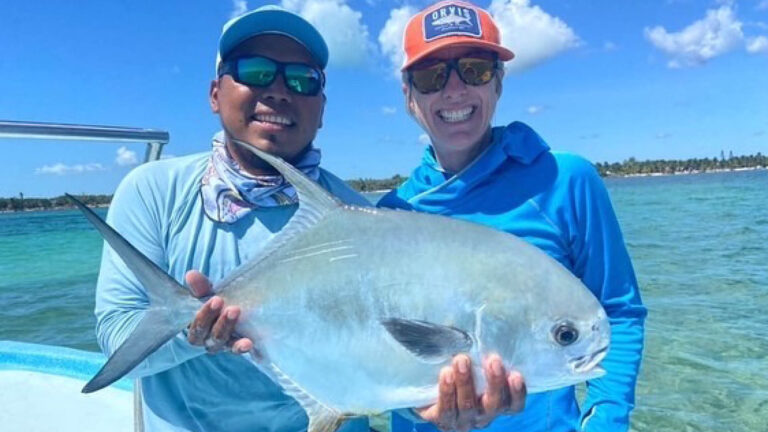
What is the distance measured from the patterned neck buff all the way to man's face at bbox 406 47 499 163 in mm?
592

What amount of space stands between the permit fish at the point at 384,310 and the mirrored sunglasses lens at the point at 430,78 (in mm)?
709

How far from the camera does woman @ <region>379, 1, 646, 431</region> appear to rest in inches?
79.2

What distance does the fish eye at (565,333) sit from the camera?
5.14 feet

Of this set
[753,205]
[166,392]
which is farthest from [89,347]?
[753,205]

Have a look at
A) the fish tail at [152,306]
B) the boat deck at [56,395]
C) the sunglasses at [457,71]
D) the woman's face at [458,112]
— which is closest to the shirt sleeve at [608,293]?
the woman's face at [458,112]

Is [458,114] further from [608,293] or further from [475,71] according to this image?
[608,293]

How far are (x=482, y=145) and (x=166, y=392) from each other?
1.44 meters

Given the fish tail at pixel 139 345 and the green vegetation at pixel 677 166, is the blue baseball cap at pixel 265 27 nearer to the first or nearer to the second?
the fish tail at pixel 139 345

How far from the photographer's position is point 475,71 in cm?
221

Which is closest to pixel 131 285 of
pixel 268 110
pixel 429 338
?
pixel 268 110

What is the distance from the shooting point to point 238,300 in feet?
5.64

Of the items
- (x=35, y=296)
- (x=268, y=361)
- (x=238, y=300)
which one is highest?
(x=238, y=300)

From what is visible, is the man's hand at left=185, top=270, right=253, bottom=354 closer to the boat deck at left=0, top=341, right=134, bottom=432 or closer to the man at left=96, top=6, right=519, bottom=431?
the man at left=96, top=6, right=519, bottom=431

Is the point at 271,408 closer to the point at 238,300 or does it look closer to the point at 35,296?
the point at 238,300
